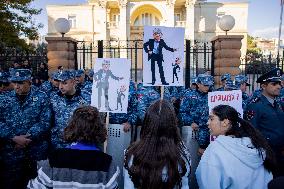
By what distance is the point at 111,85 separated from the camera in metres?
4.82

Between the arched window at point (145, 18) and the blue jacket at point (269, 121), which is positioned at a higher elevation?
the arched window at point (145, 18)

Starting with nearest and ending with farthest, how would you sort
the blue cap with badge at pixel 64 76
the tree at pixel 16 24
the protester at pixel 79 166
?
the protester at pixel 79 166, the blue cap with badge at pixel 64 76, the tree at pixel 16 24

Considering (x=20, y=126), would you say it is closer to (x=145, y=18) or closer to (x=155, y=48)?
(x=155, y=48)

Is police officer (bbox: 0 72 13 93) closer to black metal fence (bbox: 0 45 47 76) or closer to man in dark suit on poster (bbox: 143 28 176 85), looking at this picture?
man in dark suit on poster (bbox: 143 28 176 85)

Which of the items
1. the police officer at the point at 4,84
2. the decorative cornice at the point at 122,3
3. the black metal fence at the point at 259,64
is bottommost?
the police officer at the point at 4,84

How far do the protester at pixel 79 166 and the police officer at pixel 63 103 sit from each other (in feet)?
5.92

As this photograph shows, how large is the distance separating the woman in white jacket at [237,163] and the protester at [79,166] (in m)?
0.86

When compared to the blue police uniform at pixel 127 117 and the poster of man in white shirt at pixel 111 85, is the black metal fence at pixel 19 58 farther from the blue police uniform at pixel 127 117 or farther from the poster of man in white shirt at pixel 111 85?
the poster of man in white shirt at pixel 111 85

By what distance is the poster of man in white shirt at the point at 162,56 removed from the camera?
5.20 m

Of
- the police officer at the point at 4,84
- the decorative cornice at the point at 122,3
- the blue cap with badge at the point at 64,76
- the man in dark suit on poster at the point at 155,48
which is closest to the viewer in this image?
the blue cap with badge at the point at 64,76

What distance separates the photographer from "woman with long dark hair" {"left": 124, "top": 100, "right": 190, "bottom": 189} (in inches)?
98.9

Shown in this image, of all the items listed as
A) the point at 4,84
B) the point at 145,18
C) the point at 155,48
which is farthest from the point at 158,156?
the point at 145,18

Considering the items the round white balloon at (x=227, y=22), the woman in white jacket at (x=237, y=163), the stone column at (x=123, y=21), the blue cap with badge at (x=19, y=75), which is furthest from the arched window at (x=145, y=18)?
the woman in white jacket at (x=237, y=163)

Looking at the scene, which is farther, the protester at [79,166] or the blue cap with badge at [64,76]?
the blue cap with badge at [64,76]
